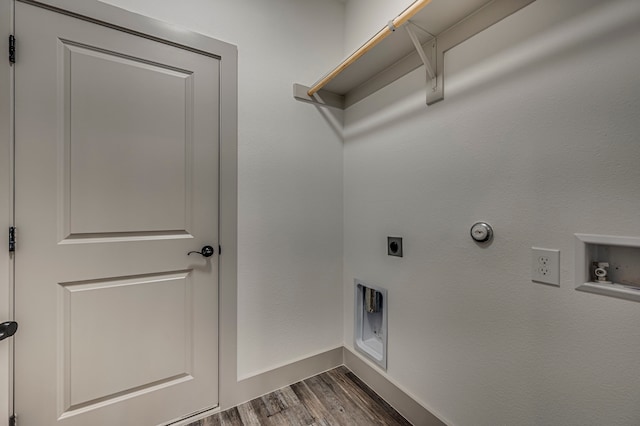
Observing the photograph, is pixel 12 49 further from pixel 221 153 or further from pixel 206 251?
pixel 206 251

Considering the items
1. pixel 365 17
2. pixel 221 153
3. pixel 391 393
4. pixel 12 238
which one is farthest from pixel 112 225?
pixel 365 17

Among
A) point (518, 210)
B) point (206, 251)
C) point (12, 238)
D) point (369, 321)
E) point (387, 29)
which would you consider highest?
point (387, 29)

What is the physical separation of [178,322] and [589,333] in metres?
1.71

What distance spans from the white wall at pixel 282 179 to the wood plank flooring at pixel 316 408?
0.18 m

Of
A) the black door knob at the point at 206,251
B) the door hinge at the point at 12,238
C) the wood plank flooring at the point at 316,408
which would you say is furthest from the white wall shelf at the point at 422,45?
the wood plank flooring at the point at 316,408

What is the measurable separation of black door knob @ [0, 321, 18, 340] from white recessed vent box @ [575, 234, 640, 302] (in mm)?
2070

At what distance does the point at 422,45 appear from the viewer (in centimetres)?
132

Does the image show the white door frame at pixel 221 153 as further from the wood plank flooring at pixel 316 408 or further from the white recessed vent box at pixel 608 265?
the white recessed vent box at pixel 608 265

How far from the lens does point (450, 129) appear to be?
1215 millimetres

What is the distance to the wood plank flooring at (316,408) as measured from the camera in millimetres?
1390

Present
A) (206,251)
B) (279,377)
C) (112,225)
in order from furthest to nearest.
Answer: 1. (279,377)
2. (206,251)
3. (112,225)

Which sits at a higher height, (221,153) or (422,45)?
(422,45)

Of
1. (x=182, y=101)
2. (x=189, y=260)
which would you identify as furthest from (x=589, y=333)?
(x=182, y=101)

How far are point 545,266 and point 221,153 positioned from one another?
1.54m
